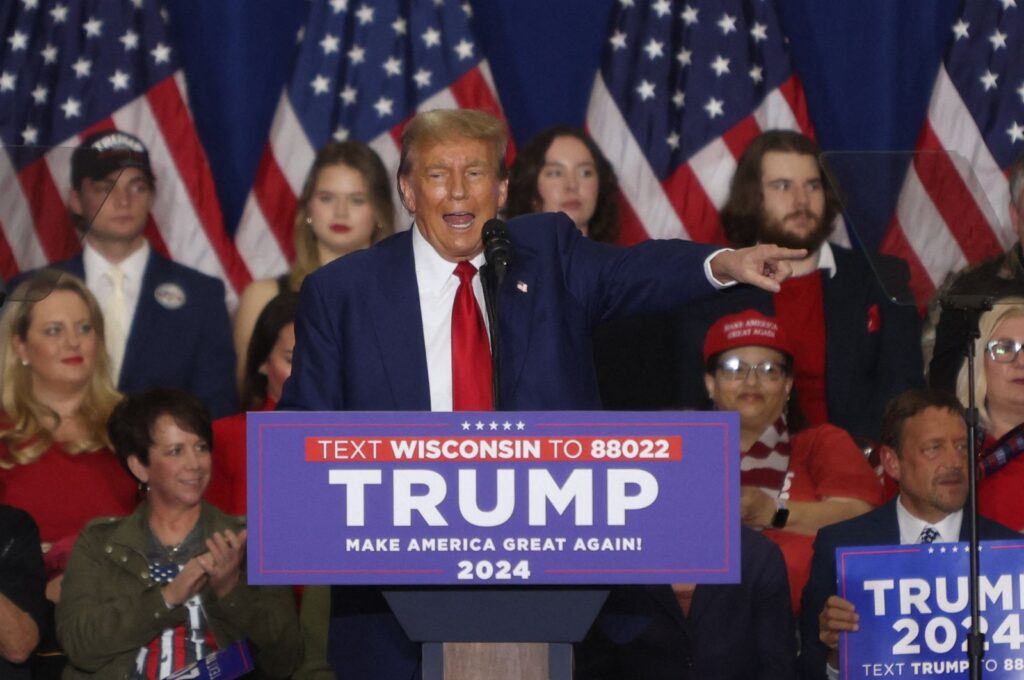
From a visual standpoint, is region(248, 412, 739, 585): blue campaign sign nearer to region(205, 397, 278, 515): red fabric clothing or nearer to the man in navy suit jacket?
the man in navy suit jacket

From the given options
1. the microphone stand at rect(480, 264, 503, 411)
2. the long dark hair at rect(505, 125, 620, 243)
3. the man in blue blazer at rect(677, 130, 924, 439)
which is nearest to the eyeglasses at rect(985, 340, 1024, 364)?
the man in blue blazer at rect(677, 130, 924, 439)

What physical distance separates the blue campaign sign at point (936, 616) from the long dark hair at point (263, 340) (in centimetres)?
193

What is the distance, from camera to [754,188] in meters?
5.18

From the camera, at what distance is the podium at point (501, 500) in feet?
7.95

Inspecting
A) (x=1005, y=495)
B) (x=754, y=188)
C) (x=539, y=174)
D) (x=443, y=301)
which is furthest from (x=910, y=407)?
(x=443, y=301)

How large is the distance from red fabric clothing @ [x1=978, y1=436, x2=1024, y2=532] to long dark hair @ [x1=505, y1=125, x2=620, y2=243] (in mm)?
1362

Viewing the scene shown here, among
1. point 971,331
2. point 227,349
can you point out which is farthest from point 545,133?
point 971,331

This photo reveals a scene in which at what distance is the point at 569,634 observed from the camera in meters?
2.50

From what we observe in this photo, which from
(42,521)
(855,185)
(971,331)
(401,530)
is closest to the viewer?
(401,530)

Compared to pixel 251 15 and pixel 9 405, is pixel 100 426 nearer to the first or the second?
pixel 9 405

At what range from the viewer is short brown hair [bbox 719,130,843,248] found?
16.9ft

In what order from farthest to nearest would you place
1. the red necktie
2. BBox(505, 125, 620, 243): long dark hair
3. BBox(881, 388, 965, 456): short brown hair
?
BBox(505, 125, 620, 243): long dark hair → BBox(881, 388, 965, 456): short brown hair → the red necktie

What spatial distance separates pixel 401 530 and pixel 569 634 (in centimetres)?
30

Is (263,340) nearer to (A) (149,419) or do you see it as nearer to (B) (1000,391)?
(A) (149,419)
